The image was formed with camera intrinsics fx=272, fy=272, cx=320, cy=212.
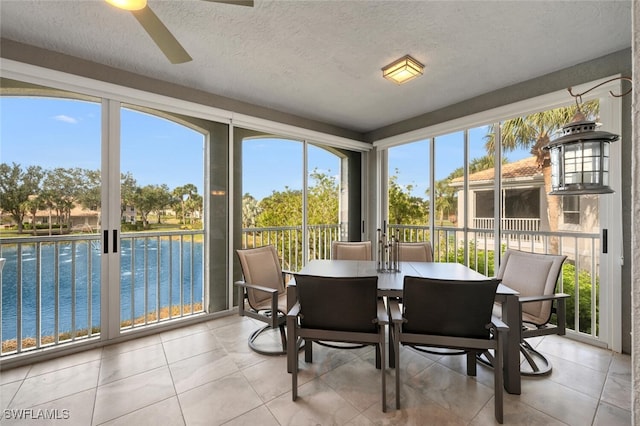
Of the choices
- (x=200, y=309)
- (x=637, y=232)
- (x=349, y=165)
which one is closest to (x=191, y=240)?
(x=200, y=309)

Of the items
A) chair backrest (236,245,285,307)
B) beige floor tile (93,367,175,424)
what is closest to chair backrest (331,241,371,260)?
chair backrest (236,245,285,307)

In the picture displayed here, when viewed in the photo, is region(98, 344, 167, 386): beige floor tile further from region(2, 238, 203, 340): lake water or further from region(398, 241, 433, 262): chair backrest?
region(398, 241, 433, 262): chair backrest

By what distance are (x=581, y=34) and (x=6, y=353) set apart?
18.0 feet

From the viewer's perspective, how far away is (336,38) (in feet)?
7.43

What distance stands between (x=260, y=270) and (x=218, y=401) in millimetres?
1229

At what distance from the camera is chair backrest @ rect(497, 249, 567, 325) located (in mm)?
2182

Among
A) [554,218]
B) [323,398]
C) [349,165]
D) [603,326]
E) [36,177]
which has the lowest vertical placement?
[323,398]

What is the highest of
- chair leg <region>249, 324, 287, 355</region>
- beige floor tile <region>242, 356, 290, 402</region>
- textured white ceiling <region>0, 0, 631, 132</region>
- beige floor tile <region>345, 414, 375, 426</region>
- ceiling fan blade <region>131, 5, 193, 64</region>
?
textured white ceiling <region>0, 0, 631, 132</region>

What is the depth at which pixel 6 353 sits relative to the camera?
2322 millimetres

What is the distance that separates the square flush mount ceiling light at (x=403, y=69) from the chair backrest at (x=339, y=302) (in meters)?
2.02

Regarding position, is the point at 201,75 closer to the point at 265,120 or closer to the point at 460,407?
the point at 265,120

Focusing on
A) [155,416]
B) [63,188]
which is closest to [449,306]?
[155,416]

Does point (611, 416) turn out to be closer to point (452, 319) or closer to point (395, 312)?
point (452, 319)

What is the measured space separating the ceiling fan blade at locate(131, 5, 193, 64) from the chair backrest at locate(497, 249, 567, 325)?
9.98 ft
